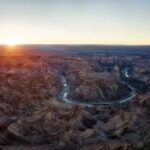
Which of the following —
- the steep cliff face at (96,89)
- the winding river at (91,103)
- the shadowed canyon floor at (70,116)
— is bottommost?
the winding river at (91,103)

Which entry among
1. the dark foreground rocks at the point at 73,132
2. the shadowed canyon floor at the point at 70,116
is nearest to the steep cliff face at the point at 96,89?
the shadowed canyon floor at the point at 70,116

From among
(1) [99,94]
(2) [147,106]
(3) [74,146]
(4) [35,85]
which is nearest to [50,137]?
(3) [74,146]

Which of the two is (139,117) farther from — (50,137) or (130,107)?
(50,137)

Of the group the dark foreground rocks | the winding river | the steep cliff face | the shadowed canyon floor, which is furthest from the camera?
the steep cliff face

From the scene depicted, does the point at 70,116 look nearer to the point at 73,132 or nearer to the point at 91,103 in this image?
the point at 73,132

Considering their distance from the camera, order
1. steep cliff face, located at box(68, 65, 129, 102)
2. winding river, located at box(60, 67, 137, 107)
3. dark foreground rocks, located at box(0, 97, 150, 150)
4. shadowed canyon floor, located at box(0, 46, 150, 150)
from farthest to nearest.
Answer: steep cliff face, located at box(68, 65, 129, 102)
winding river, located at box(60, 67, 137, 107)
shadowed canyon floor, located at box(0, 46, 150, 150)
dark foreground rocks, located at box(0, 97, 150, 150)

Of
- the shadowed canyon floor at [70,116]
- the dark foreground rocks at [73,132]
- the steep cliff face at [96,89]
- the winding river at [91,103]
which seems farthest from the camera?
the steep cliff face at [96,89]

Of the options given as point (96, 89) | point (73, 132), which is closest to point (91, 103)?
point (96, 89)

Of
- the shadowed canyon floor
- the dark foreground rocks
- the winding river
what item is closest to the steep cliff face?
the shadowed canyon floor

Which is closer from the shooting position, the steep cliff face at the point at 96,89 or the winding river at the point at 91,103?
the winding river at the point at 91,103

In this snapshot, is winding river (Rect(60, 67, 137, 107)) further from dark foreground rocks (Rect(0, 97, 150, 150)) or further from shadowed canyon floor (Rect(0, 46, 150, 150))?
dark foreground rocks (Rect(0, 97, 150, 150))

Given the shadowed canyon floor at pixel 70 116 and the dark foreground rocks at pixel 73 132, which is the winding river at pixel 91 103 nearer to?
the shadowed canyon floor at pixel 70 116
